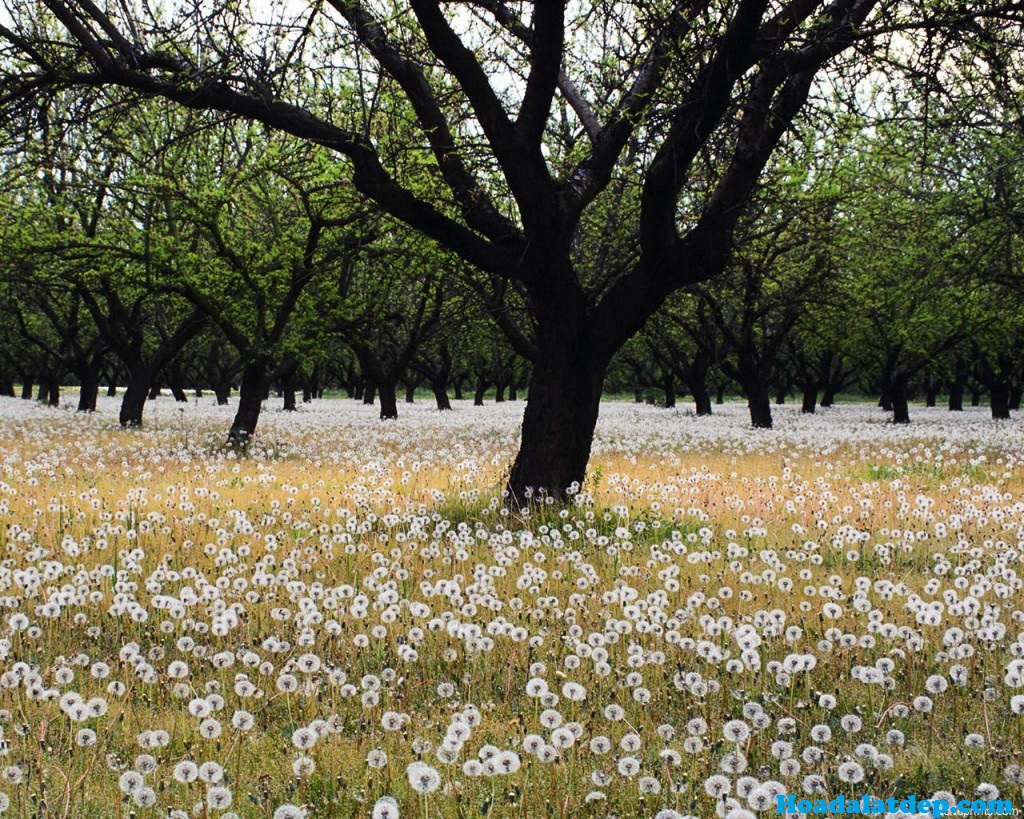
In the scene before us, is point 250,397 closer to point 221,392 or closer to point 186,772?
point 186,772

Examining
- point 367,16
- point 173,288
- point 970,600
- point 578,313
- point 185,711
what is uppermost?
point 367,16

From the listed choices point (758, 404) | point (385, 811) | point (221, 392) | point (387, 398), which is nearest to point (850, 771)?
point (385, 811)

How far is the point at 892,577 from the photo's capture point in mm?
6777

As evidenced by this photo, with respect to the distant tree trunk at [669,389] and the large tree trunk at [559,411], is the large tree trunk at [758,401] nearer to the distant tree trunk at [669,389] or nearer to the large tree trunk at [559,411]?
the large tree trunk at [559,411]

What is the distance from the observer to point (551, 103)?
9578 mm

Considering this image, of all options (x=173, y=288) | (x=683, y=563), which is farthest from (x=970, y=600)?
(x=173, y=288)

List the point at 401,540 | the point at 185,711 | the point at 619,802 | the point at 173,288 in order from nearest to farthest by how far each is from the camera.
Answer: the point at 619,802
the point at 185,711
the point at 401,540
the point at 173,288

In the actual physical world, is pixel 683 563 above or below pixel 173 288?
below

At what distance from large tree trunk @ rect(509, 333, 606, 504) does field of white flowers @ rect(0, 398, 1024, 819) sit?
60 cm

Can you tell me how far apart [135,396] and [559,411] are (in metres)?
20.2

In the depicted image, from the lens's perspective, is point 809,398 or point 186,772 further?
point 809,398

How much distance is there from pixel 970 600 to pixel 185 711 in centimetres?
473

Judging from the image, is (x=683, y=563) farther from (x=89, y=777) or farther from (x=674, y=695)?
(x=89, y=777)

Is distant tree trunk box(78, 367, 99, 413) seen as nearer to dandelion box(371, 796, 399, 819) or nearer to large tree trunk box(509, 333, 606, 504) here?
large tree trunk box(509, 333, 606, 504)
